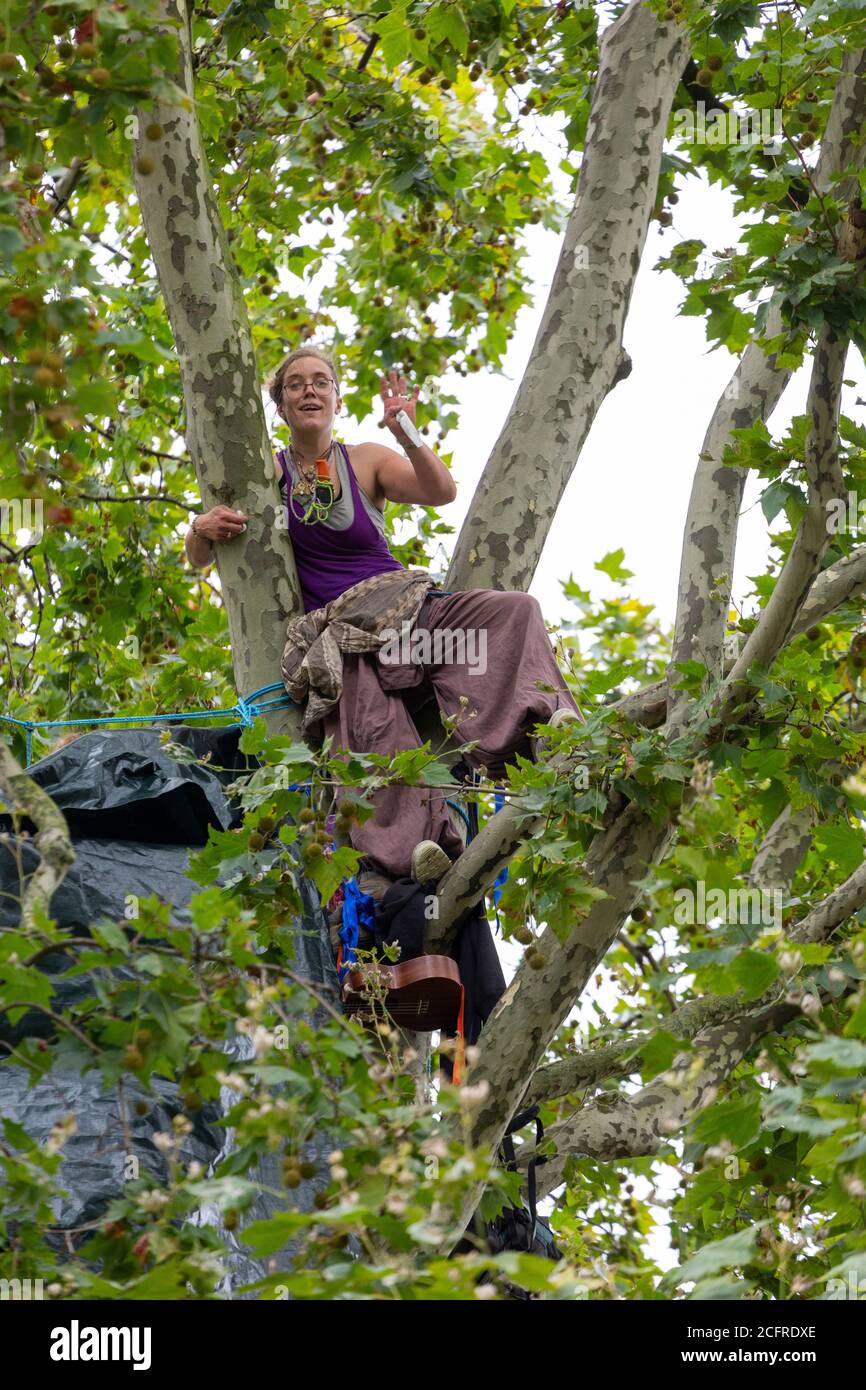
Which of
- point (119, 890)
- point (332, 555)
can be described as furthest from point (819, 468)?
point (119, 890)

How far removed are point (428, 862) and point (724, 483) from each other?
1476 millimetres

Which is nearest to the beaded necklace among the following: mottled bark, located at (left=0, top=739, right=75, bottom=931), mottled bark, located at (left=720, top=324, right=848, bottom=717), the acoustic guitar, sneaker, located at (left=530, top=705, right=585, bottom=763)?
sneaker, located at (left=530, top=705, right=585, bottom=763)

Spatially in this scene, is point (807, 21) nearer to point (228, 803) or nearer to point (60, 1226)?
point (228, 803)

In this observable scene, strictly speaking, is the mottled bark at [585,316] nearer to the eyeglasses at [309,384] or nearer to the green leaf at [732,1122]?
the eyeglasses at [309,384]

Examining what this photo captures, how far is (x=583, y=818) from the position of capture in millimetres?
3777

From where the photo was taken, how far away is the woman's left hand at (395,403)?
454cm

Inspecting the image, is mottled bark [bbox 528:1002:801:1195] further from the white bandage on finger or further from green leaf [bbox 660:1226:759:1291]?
green leaf [bbox 660:1226:759:1291]

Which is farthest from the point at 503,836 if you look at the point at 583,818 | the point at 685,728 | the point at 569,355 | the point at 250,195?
the point at 250,195

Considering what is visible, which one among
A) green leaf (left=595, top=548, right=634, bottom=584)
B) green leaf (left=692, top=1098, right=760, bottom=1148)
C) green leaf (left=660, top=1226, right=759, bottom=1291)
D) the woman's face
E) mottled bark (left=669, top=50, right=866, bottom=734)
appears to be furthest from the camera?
green leaf (left=595, top=548, right=634, bottom=584)

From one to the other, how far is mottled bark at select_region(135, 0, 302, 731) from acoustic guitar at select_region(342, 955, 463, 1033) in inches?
32.6

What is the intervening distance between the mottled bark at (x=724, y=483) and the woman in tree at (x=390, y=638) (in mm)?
355

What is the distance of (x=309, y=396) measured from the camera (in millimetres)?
5012

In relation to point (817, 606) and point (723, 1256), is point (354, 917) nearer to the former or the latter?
point (817, 606)

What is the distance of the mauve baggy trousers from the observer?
166 inches
